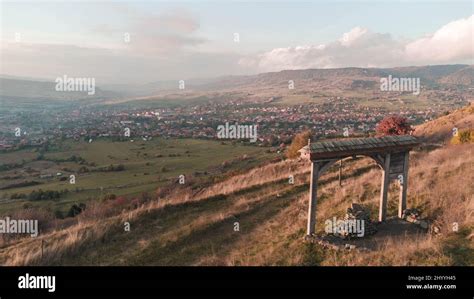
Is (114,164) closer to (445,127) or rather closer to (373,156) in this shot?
(445,127)

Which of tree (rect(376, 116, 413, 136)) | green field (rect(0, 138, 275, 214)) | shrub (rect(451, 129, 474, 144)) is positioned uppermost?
tree (rect(376, 116, 413, 136))

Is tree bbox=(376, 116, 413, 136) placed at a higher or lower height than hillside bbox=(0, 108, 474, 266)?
higher

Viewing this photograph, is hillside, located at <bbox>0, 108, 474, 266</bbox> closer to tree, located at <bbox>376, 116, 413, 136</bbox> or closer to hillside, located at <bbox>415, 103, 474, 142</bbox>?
tree, located at <bbox>376, 116, 413, 136</bbox>

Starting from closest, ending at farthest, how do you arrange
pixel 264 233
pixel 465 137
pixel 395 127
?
pixel 264 233 → pixel 465 137 → pixel 395 127

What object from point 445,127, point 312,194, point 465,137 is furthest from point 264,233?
point 445,127

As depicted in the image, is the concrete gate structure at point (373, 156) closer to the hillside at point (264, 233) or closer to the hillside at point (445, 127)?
A: the hillside at point (264, 233)

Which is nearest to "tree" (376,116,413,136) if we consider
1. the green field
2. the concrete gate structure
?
the green field
